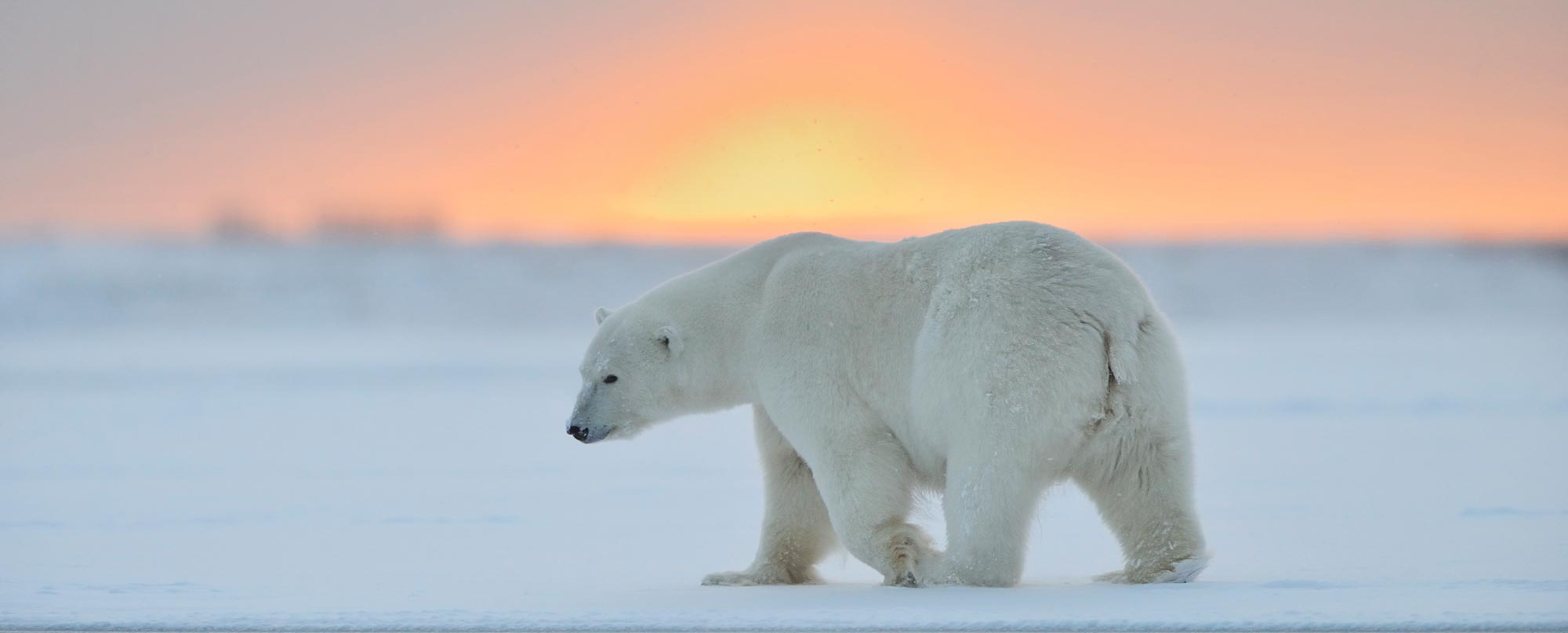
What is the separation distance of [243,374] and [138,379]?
130 centimetres

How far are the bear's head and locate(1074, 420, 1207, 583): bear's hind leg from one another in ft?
4.69

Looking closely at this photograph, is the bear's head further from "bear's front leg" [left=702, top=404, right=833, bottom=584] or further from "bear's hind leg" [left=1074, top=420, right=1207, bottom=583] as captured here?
"bear's hind leg" [left=1074, top=420, right=1207, bottom=583]

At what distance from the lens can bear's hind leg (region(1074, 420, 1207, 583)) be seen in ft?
14.1

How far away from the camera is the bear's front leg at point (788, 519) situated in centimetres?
504

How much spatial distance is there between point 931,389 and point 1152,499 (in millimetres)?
717

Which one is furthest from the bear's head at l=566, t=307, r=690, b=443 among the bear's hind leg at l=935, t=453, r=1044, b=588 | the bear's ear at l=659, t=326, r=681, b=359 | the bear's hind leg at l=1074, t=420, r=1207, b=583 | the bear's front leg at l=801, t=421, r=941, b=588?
the bear's hind leg at l=1074, t=420, r=1207, b=583

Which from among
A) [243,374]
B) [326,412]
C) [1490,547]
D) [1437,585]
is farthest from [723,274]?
[243,374]

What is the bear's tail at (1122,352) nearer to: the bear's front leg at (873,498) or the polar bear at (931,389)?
the polar bear at (931,389)

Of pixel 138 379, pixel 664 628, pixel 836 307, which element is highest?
pixel 138 379

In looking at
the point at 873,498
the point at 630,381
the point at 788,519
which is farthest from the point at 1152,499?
the point at 630,381

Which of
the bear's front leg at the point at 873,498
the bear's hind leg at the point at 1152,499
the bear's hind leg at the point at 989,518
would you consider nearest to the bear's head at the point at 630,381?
the bear's front leg at the point at 873,498

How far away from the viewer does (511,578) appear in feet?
16.0

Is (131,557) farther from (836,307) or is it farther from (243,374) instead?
(243,374)

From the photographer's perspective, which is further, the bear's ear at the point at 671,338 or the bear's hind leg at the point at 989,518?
the bear's ear at the point at 671,338
